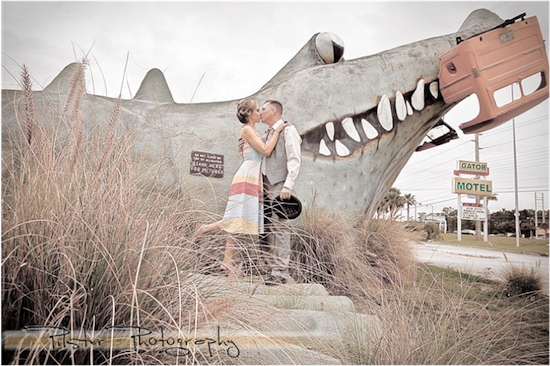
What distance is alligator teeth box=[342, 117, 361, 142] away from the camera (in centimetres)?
339

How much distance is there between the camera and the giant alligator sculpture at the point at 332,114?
3105 mm

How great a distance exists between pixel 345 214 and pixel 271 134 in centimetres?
108

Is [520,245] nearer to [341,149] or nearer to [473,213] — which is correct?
[473,213]

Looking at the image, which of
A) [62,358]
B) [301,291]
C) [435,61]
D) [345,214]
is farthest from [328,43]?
[62,358]

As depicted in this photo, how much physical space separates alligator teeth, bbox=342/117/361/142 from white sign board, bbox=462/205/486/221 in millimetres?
1916

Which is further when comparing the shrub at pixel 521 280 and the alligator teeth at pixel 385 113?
the alligator teeth at pixel 385 113

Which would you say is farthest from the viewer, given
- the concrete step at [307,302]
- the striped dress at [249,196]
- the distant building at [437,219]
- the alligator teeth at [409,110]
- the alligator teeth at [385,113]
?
the distant building at [437,219]

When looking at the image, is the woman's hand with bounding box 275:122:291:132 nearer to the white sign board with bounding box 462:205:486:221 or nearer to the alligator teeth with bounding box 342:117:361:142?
the alligator teeth with bounding box 342:117:361:142

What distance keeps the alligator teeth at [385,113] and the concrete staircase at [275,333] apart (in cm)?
229

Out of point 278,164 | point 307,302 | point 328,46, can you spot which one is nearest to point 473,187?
point 328,46

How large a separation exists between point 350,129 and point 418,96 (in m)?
0.92

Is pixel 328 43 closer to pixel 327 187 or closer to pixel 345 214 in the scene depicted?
pixel 327 187

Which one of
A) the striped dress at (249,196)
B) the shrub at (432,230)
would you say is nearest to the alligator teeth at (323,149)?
the striped dress at (249,196)

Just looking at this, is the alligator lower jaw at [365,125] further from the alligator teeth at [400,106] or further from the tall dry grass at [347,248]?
the tall dry grass at [347,248]
